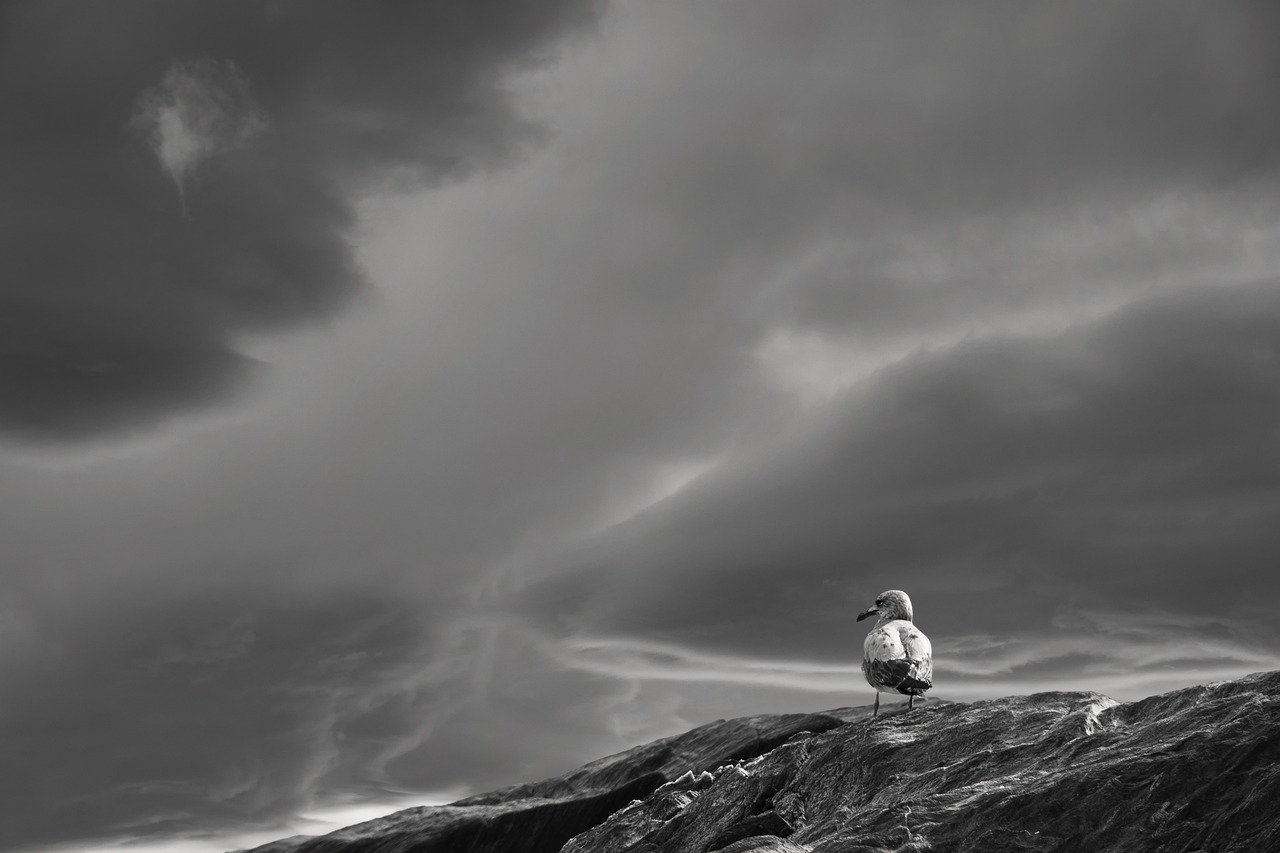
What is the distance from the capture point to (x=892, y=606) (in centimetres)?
3712

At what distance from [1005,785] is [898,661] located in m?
11.5

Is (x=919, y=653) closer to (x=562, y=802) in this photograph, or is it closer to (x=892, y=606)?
(x=892, y=606)

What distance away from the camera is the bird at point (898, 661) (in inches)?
1212

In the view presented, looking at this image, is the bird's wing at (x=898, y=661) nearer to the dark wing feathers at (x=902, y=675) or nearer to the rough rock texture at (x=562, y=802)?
the dark wing feathers at (x=902, y=675)

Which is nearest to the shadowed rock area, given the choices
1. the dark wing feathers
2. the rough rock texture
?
the dark wing feathers

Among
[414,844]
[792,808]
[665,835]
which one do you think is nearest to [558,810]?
[414,844]

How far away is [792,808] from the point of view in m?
24.9

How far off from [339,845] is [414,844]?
5.43 meters

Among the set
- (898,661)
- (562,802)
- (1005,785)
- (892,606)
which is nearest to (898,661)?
(898,661)

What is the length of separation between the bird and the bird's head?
135 inches

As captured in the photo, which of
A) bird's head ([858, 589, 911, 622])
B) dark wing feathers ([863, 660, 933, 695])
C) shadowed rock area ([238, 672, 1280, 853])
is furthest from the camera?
bird's head ([858, 589, 911, 622])

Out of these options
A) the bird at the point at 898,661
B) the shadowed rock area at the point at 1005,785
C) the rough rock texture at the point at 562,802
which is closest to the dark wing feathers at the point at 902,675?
the bird at the point at 898,661

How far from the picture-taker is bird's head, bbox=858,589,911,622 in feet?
120

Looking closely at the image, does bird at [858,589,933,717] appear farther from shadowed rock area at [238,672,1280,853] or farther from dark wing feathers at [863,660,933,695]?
shadowed rock area at [238,672,1280,853]
